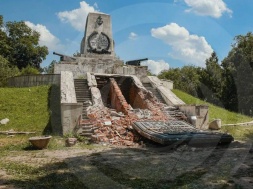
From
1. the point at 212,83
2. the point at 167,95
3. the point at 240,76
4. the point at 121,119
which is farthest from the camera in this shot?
the point at 212,83

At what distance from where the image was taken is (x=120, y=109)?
13.5 meters


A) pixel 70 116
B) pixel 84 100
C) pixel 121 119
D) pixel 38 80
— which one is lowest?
pixel 121 119

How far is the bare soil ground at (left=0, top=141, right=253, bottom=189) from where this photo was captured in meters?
5.55

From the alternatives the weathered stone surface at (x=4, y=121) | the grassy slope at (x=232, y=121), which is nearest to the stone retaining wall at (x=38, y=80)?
the weathered stone surface at (x=4, y=121)

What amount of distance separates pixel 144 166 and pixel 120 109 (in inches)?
264

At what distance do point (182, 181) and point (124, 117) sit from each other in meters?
6.44

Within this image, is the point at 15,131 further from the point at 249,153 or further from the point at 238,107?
the point at 238,107

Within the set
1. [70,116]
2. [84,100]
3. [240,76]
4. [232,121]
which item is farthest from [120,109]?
[240,76]

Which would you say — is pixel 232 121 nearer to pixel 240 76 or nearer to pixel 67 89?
pixel 67 89

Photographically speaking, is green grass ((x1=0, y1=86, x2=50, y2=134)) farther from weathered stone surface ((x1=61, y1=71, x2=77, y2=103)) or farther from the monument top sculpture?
the monument top sculpture

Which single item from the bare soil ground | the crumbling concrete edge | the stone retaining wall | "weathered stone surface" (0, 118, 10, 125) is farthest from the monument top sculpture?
the bare soil ground

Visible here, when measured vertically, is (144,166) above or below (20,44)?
below

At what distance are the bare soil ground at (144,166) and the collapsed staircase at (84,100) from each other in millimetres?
1803

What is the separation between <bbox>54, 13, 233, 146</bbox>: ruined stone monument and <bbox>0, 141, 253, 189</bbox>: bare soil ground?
88 cm
